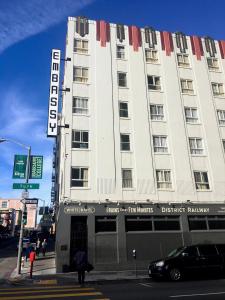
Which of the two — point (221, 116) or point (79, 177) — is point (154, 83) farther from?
point (79, 177)

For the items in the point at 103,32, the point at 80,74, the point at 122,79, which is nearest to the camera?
the point at 80,74

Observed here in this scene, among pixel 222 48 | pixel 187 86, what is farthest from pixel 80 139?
pixel 222 48

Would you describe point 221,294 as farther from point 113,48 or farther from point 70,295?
point 113,48

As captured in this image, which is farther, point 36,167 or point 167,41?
point 167,41

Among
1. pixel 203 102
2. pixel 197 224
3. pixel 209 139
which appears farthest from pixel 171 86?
pixel 197 224

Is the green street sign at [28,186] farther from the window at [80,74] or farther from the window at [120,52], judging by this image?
the window at [120,52]

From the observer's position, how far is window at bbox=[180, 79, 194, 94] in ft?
96.1

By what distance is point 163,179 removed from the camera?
992 inches

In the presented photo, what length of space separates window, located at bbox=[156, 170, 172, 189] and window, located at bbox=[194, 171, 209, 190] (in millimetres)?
2444

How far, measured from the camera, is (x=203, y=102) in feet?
94.6

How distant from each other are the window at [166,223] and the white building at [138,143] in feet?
0.26

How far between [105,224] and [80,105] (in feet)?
34.2

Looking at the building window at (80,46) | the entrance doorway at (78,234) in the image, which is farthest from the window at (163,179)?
the building window at (80,46)

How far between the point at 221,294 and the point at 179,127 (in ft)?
57.6
